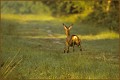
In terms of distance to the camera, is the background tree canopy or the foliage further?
the foliage

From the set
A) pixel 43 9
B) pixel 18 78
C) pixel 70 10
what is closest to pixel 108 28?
pixel 70 10

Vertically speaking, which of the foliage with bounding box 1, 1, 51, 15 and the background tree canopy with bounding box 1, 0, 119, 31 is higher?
the background tree canopy with bounding box 1, 0, 119, 31

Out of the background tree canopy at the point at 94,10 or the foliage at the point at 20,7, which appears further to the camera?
the foliage at the point at 20,7

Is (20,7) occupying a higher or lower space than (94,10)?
lower

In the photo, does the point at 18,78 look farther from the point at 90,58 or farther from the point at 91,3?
the point at 91,3

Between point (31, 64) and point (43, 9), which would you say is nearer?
point (31, 64)

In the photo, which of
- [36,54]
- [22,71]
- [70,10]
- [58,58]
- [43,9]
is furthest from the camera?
[43,9]

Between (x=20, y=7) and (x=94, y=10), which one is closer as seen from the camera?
(x=94, y=10)

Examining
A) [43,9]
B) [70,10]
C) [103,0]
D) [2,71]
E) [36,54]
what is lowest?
[43,9]

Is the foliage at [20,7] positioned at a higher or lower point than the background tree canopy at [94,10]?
lower

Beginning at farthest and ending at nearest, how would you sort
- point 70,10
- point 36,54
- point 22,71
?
point 70,10
point 36,54
point 22,71

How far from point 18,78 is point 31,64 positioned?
1.69m

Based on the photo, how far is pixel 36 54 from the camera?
496 inches

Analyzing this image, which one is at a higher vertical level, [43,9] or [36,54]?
[36,54]
